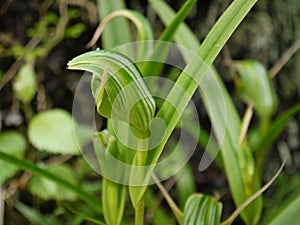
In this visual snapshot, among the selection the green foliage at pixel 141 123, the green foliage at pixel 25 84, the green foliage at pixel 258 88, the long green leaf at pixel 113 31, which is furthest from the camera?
the green foliage at pixel 25 84

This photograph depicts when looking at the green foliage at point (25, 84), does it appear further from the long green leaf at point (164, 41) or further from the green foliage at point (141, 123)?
the long green leaf at point (164, 41)

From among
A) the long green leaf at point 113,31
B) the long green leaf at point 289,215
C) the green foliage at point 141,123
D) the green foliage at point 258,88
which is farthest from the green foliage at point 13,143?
the long green leaf at point 289,215

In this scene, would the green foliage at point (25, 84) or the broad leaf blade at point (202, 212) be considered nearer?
the broad leaf blade at point (202, 212)

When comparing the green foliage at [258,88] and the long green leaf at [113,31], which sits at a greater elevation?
the long green leaf at [113,31]

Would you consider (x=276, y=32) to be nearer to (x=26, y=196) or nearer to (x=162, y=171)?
(x=162, y=171)

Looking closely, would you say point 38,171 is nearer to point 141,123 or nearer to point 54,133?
point 141,123

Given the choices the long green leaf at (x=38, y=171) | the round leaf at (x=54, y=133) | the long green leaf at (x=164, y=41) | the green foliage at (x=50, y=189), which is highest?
the long green leaf at (x=164, y=41)

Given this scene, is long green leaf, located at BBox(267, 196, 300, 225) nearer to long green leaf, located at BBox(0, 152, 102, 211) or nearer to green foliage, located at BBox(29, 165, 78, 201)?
long green leaf, located at BBox(0, 152, 102, 211)

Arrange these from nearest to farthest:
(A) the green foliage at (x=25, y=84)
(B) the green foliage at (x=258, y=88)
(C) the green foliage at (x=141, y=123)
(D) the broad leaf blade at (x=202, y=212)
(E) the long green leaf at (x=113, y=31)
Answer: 1. (C) the green foliage at (x=141, y=123)
2. (D) the broad leaf blade at (x=202, y=212)
3. (E) the long green leaf at (x=113, y=31)
4. (B) the green foliage at (x=258, y=88)
5. (A) the green foliage at (x=25, y=84)

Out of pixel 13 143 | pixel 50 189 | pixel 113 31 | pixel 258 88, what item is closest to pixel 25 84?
pixel 13 143

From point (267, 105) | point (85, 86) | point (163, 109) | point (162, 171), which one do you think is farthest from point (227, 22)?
point (85, 86)

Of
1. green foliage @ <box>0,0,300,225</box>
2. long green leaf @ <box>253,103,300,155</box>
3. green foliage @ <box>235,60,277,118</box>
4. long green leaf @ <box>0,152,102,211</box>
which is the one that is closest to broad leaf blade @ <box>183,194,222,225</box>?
green foliage @ <box>0,0,300,225</box>
